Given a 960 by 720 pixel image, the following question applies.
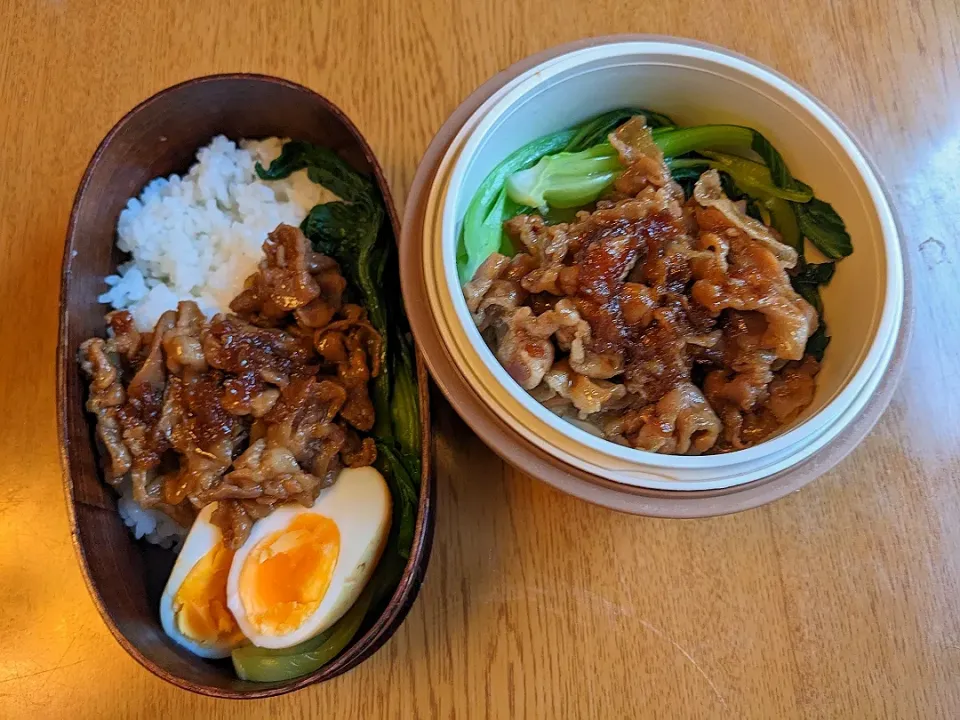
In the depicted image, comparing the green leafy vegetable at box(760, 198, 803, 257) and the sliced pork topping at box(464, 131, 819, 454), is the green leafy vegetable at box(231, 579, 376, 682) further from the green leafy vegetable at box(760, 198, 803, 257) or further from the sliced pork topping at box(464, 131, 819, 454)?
the green leafy vegetable at box(760, 198, 803, 257)

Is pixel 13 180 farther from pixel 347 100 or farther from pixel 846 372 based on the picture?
pixel 846 372

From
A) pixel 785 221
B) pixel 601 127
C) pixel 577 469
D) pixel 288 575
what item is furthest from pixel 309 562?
pixel 785 221

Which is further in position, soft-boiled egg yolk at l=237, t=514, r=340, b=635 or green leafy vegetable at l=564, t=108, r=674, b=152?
green leafy vegetable at l=564, t=108, r=674, b=152

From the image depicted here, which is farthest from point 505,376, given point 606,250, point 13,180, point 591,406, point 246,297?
point 13,180

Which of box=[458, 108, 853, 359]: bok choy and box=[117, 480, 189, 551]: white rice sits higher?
box=[458, 108, 853, 359]: bok choy

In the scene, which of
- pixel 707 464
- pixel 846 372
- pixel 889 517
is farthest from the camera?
pixel 889 517

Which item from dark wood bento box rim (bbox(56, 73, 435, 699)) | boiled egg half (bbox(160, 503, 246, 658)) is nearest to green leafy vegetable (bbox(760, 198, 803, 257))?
dark wood bento box rim (bbox(56, 73, 435, 699))

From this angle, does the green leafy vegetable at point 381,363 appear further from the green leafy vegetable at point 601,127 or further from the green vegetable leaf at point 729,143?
the green vegetable leaf at point 729,143

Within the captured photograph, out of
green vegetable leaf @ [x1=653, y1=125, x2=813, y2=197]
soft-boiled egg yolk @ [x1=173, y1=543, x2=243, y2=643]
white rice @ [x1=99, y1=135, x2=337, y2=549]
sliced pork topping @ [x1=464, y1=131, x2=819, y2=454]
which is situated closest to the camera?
sliced pork topping @ [x1=464, y1=131, x2=819, y2=454]
